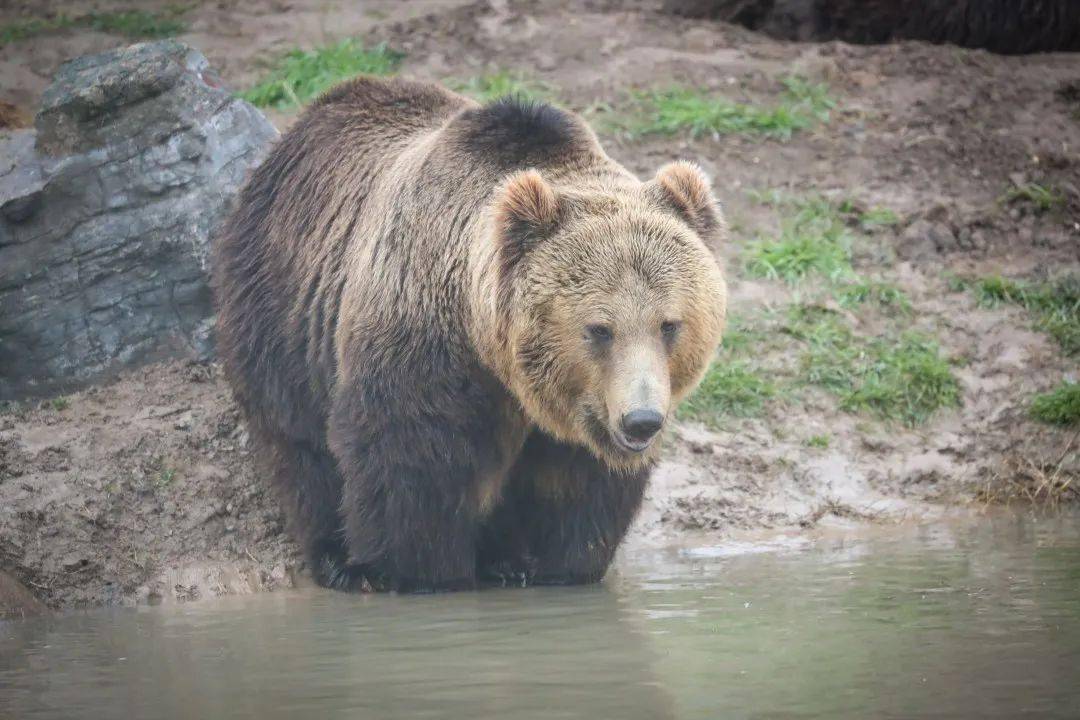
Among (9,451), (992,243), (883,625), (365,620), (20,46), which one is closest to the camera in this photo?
(883,625)

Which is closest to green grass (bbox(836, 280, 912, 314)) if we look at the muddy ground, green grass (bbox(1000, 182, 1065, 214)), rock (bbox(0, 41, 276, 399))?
the muddy ground

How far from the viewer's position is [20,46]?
12.0 metres

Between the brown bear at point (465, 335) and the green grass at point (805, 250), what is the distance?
309cm

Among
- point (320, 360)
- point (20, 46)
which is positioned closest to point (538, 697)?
point (320, 360)

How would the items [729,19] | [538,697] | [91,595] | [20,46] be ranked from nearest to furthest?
[538,697] → [91,595] → [20,46] → [729,19]

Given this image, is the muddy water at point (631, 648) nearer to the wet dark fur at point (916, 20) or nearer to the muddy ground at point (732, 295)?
the muddy ground at point (732, 295)

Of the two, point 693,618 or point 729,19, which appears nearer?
point 693,618

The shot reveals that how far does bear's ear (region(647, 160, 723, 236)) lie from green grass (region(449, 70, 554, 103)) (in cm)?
507

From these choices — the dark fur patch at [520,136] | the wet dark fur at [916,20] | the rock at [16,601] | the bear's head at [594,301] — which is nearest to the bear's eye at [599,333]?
the bear's head at [594,301]

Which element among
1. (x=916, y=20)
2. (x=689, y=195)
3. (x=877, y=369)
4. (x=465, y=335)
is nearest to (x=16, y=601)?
(x=465, y=335)

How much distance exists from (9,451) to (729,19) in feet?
24.9

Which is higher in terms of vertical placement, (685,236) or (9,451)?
(685,236)

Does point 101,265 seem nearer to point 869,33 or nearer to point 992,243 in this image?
point 992,243

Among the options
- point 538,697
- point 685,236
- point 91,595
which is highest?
point 685,236
